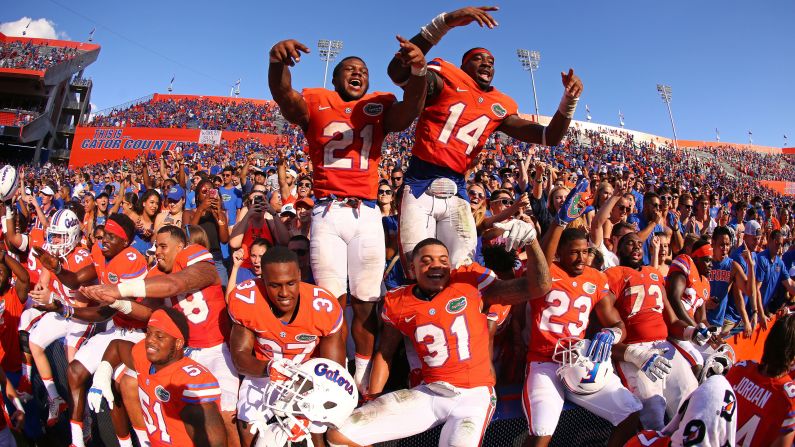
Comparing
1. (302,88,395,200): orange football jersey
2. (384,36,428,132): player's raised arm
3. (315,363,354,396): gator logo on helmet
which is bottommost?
(315,363,354,396): gator logo on helmet

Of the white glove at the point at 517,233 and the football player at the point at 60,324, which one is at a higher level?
the white glove at the point at 517,233

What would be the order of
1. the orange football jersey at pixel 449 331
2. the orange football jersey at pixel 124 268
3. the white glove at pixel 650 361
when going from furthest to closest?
the orange football jersey at pixel 124 268 → the white glove at pixel 650 361 → the orange football jersey at pixel 449 331

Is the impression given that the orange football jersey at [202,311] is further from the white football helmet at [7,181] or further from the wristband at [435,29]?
the white football helmet at [7,181]

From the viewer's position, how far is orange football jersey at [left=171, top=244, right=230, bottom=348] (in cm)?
374

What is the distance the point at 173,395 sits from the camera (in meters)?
3.14

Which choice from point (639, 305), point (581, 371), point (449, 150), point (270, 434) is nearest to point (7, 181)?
point (270, 434)

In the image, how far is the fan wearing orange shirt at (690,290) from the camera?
4238 mm

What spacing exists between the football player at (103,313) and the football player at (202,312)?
29 centimetres

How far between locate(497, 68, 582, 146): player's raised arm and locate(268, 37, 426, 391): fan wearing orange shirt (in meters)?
0.89

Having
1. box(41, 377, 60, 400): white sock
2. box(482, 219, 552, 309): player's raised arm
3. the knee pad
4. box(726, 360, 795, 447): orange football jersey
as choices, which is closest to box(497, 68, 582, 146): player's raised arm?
box(482, 219, 552, 309): player's raised arm

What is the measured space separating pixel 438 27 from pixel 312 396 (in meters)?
2.32

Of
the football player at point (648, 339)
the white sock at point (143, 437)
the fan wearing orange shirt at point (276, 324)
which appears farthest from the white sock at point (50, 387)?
the football player at point (648, 339)

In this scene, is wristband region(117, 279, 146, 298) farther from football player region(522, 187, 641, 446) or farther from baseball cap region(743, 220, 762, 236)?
baseball cap region(743, 220, 762, 236)

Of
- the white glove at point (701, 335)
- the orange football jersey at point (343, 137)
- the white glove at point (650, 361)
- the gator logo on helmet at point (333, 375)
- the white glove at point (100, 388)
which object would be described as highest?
the orange football jersey at point (343, 137)
